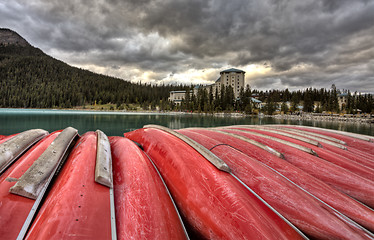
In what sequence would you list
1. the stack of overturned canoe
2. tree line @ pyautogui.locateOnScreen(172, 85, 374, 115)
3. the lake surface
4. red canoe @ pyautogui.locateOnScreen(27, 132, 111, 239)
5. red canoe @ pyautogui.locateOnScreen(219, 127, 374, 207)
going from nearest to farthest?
red canoe @ pyautogui.locateOnScreen(27, 132, 111, 239)
the stack of overturned canoe
red canoe @ pyautogui.locateOnScreen(219, 127, 374, 207)
the lake surface
tree line @ pyautogui.locateOnScreen(172, 85, 374, 115)

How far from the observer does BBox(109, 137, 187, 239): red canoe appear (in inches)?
73.5

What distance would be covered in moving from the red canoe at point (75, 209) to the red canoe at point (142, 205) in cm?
19

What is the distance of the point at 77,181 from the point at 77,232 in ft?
2.50

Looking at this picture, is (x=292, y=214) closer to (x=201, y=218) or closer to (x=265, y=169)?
(x=265, y=169)

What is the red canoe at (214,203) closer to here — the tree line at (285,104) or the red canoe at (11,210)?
the red canoe at (11,210)

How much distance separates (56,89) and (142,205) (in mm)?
187919

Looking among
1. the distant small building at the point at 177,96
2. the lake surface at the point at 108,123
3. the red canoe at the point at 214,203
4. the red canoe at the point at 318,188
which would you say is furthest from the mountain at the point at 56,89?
the red canoe at the point at 214,203

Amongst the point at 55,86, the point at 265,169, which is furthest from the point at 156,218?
the point at 55,86

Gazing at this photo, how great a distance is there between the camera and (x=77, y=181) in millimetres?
2225

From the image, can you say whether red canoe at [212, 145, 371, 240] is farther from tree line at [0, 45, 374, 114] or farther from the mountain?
the mountain

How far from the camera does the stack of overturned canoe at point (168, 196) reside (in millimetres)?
1835

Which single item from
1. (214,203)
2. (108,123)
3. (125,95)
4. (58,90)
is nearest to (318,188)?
(214,203)

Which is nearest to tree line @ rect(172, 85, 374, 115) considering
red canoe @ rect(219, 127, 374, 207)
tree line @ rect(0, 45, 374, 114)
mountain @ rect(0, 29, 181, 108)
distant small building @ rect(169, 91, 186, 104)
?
tree line @ rect(0, 45, 374, 114)

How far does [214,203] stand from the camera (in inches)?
93.8
